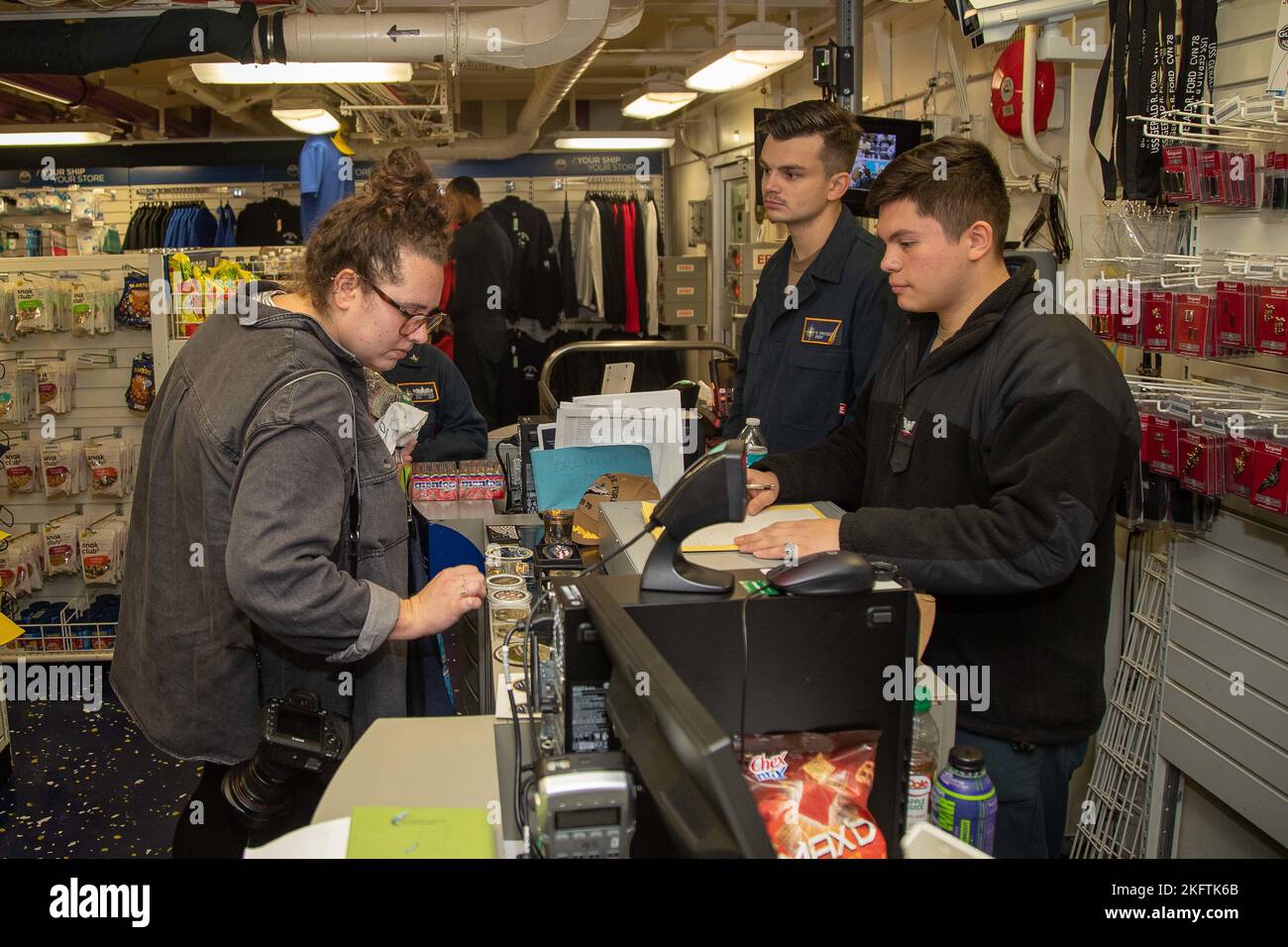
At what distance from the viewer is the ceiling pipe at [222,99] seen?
8.50 meters

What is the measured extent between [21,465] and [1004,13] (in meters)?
5.26

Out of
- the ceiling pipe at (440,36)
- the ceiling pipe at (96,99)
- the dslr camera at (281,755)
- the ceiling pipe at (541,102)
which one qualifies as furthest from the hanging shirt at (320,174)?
the dslr camera at (281,755)

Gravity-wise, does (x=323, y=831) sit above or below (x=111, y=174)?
below

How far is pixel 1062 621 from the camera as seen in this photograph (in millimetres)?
2139

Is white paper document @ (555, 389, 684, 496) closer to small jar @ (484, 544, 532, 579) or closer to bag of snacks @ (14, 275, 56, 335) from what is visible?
small jar @ (484, 544, 532, 579)

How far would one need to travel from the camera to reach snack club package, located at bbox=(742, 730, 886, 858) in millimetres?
1348

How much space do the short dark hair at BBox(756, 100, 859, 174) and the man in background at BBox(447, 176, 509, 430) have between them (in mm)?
5900

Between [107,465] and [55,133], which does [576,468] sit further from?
[55,133]

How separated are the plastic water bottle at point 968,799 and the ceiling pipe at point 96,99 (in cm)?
899

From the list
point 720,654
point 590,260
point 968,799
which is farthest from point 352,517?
point 590,260

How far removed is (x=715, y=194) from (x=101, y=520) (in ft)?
22.4

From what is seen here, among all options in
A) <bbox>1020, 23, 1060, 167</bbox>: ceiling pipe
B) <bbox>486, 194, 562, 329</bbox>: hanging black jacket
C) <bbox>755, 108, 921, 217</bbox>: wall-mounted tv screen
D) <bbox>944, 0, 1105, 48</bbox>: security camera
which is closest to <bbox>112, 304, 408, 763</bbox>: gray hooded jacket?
<bbox>944, 0, 1105, 48</bbox>: security camera
